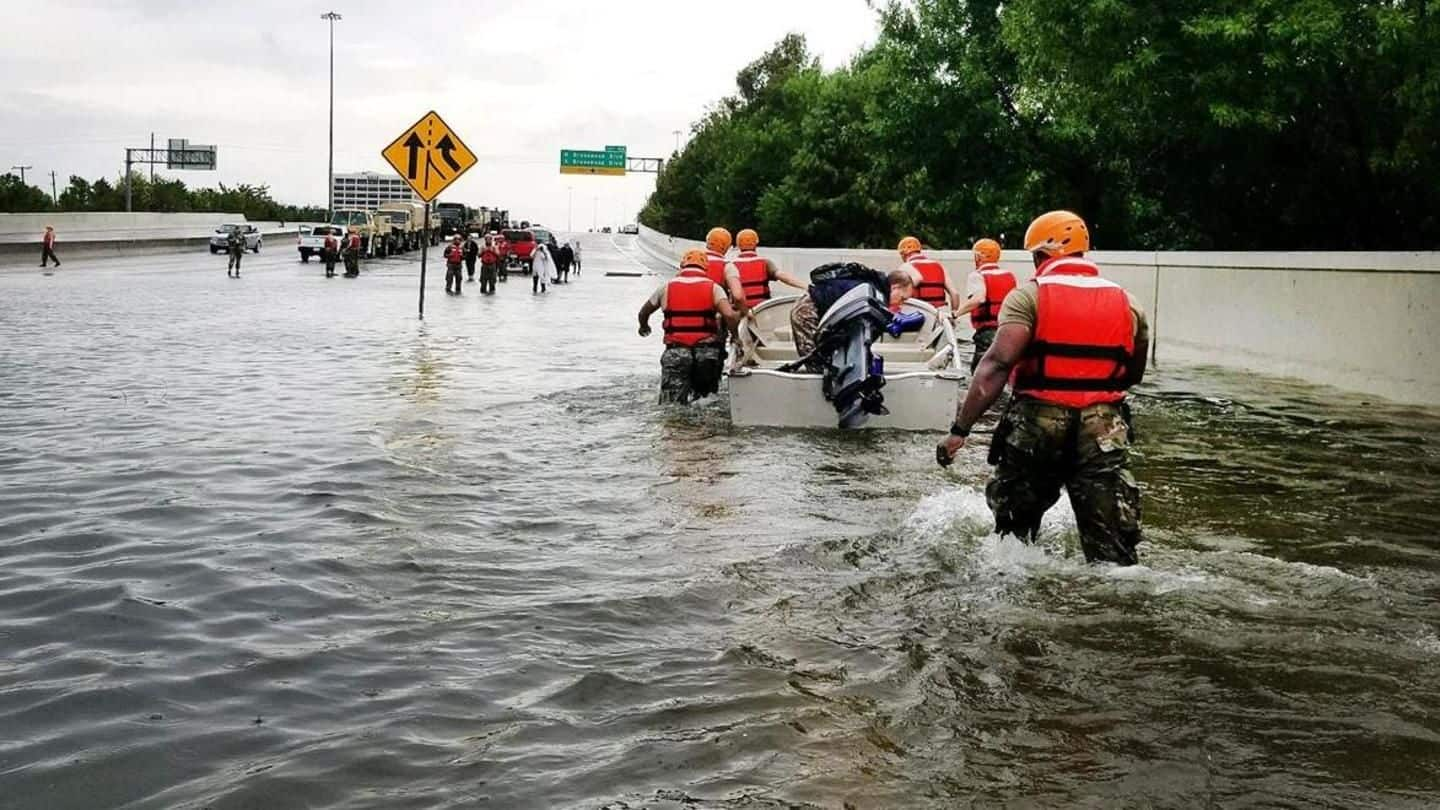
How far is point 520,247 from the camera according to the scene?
6103 cm

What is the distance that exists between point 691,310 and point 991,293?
3.05m

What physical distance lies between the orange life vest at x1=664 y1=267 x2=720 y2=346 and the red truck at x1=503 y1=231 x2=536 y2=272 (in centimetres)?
4652

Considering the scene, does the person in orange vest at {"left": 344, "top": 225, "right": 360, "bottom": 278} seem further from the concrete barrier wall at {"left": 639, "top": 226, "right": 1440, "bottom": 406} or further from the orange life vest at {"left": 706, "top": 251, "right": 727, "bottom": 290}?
the orange life vest at {"left": 706, "top": 251, "right": 727, "bottom": 290}

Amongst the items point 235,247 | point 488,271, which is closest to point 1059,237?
point 488,271

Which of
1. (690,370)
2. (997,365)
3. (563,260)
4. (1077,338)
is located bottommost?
(690,370)

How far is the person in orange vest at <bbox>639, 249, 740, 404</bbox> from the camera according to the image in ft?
47.4

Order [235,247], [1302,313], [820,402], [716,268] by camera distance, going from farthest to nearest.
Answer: [235,247]
[1302,313]
[716,268]
[820,402]

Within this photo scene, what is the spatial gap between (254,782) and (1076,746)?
2556mm

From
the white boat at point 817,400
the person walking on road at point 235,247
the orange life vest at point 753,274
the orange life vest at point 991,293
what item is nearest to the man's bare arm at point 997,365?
the white boat at point 817,400

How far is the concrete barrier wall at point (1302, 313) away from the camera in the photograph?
15672mm

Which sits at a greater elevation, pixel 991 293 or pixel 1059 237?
pixel 1059 237

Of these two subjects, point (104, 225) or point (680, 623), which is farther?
point (104, 225)

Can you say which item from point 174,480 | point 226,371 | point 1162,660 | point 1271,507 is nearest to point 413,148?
point 226,371

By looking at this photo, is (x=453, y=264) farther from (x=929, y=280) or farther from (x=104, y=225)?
(x=104, y=225)
